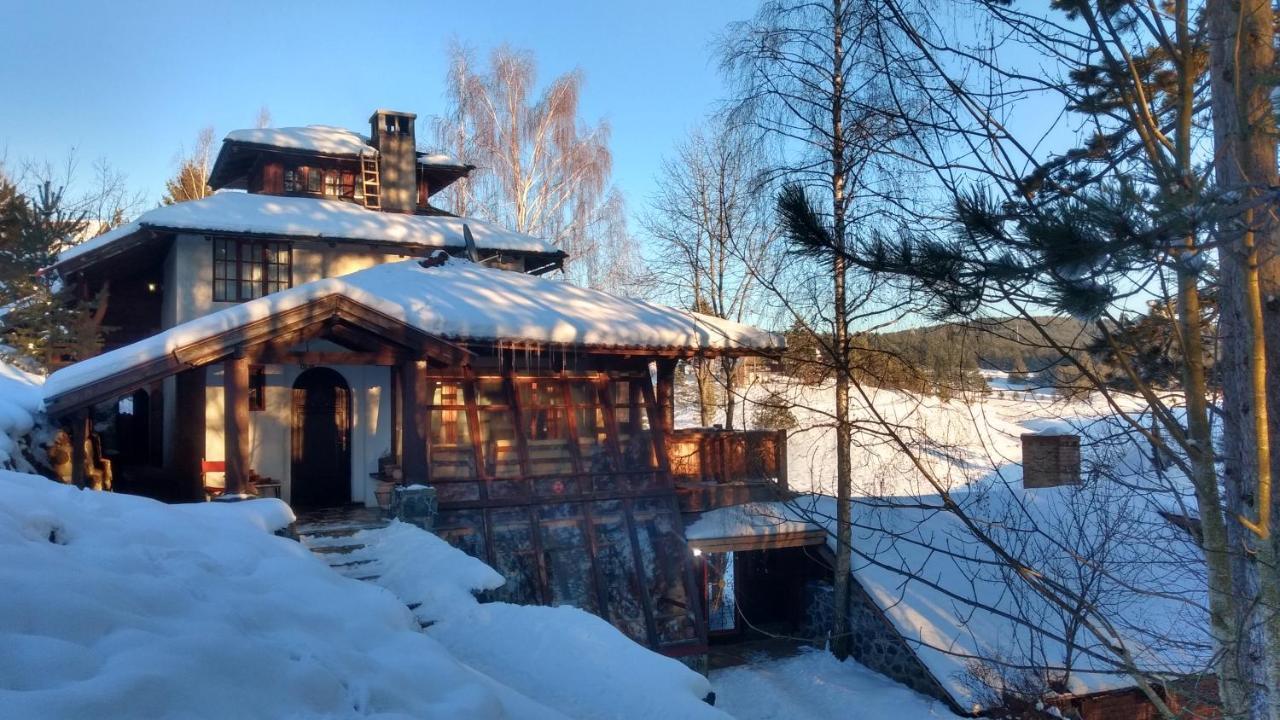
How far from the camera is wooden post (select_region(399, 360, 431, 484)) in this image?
11.0 meters

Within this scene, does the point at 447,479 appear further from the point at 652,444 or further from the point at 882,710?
the point at 882,710

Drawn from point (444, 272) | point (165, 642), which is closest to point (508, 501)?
point (444, 272)

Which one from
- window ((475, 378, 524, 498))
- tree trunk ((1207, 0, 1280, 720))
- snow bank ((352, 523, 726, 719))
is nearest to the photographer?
tree trunk ((1207, 0, 1280, 720))

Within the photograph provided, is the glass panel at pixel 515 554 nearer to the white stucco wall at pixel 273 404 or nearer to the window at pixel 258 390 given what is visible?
the white stucco wall at pixel 273 404

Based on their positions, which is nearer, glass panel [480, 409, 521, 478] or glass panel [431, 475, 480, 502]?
glass panel [431, 475, 480, 502]

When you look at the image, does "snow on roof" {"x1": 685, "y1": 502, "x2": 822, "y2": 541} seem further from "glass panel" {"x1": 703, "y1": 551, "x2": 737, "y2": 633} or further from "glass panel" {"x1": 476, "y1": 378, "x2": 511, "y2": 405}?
"glass panel" {"x1": 703, "y1": 551, "x2": 737, "y2": 633}

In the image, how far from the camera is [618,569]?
1232cm

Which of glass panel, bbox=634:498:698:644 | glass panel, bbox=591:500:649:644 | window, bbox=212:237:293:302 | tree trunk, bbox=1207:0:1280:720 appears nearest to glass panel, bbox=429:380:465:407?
glass panel, bbox=591:500:649:644

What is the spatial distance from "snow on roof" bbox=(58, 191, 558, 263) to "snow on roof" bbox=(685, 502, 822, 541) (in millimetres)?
6772

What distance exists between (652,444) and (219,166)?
482 inches

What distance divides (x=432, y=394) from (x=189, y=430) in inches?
166

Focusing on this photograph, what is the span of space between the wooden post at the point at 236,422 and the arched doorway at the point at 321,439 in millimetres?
3590

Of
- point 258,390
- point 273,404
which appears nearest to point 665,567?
point 273,404

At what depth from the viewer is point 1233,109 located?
4.31 metres
